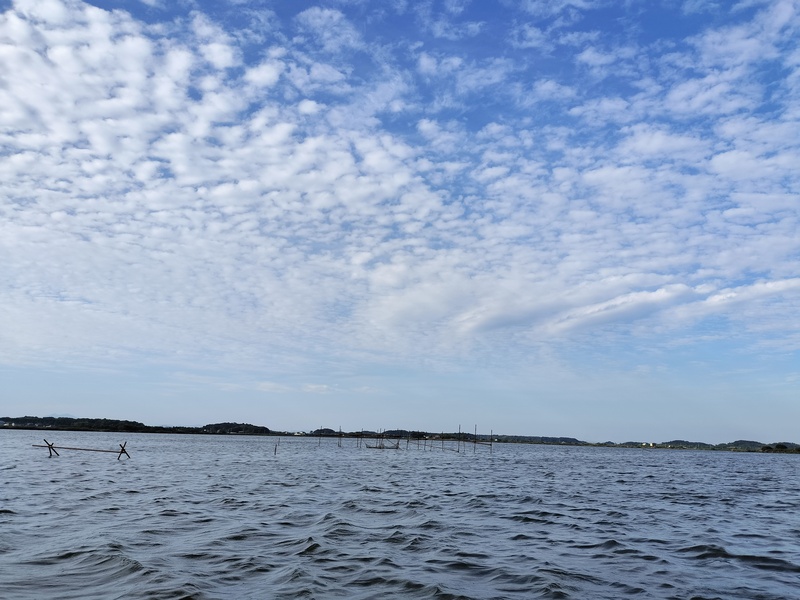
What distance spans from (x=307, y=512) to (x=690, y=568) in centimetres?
1780

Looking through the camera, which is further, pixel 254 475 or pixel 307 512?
pixel 254 475

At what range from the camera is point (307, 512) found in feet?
98.6

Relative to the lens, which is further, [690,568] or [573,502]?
[573,502]

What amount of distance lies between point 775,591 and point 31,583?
65.1 ft

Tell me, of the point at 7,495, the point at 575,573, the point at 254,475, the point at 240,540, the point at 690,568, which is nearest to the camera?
the point at 575,573

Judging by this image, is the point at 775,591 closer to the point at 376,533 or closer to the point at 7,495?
the point at 376,533

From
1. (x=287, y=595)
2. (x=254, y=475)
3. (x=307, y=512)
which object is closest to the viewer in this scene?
(x=287, y=595)

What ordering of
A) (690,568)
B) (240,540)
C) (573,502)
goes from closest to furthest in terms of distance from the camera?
1. (690,568)
2. (240,540)
3. (573,502)

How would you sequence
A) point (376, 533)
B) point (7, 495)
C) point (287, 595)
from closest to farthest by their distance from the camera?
point (287, 595), point (376, 533), point (7, 495)

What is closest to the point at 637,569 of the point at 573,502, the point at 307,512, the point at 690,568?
the point at 690,568

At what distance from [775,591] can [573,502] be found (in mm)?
21861

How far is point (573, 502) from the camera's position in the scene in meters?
37.9

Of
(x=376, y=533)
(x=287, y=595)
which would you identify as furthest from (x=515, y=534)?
(x=287, y=595)

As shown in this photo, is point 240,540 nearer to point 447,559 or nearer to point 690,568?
point 447,559
